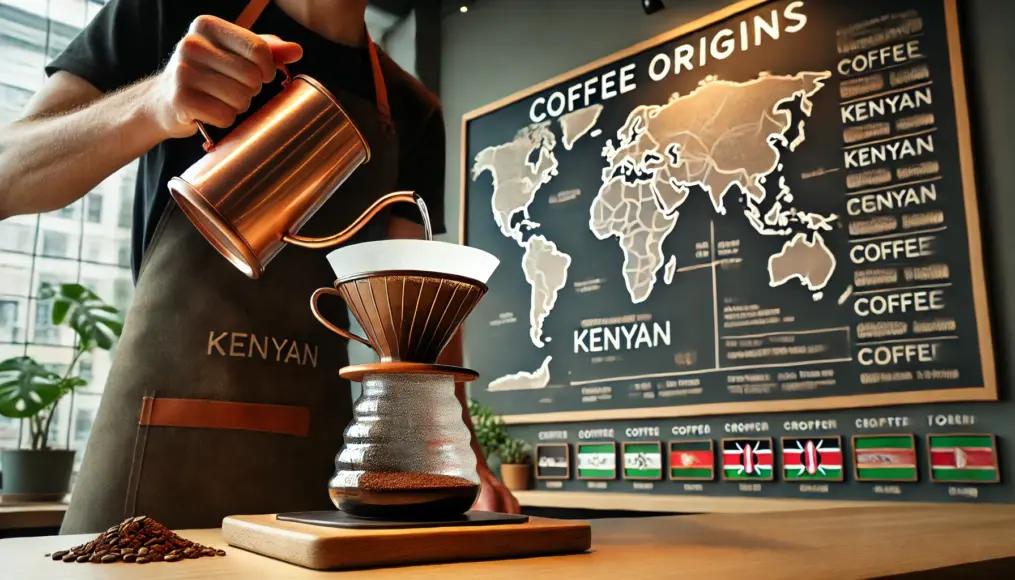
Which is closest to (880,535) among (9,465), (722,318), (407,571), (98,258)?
(407,571)

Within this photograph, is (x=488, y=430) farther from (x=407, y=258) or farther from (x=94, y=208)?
(x=407, y=258)

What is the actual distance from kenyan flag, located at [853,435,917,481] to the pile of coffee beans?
A: 203cm

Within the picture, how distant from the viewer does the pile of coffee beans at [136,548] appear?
54 centimetres

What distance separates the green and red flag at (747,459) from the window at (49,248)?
101 inches

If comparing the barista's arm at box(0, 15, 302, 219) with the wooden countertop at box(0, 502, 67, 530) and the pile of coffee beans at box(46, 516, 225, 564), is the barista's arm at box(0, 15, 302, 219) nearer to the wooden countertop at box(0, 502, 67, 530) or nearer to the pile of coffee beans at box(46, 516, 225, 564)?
the pile of coffee beans at box(46, 516, 225, 564)

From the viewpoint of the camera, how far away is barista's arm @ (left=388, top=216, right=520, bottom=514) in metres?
0.97

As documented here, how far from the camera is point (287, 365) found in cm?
125

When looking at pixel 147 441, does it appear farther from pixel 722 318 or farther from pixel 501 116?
pixel 501 116

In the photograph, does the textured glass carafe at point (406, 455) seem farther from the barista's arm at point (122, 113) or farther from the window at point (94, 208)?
the window at point (94, 208)

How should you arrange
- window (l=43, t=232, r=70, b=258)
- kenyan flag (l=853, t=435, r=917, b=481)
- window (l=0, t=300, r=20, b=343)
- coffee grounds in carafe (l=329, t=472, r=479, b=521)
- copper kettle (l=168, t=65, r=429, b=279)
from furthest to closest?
window (l=43, t=232, r=70, b=258) < window (l=0, t=300, r=20, b=343) < kenyan flag (l=853, t=435, r=917, b=481) < copper kettle (l=168, t=65, r=429, b=279) < coffee grounds in carafe (l=329, t=472, r=479, b=521)

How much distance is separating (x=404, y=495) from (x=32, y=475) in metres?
2.61

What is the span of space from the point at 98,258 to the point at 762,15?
288 centimetres

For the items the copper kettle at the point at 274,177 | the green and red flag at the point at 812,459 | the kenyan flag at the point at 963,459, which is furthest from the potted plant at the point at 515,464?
the copper kettle at the point at 274,177

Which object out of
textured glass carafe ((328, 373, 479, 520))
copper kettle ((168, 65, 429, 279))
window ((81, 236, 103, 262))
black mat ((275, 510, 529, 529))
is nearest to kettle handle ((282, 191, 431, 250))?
copper kettle ((168, 65, 429, 279))
